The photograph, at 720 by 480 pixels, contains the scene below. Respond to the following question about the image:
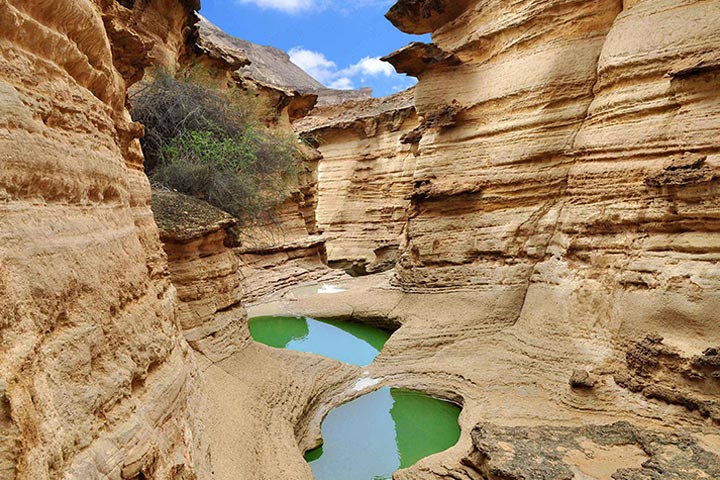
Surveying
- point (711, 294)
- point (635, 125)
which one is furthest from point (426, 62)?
point (711, 294)

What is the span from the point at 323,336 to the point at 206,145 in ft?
15.3

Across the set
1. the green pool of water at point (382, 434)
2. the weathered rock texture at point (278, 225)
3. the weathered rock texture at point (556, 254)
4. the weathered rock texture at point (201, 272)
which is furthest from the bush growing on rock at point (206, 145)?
the green pool of water at point (382, 434)

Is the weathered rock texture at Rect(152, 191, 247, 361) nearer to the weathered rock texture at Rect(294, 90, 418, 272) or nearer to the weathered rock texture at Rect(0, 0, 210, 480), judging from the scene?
the weathered rock texture at Rect(0, 0, 210, 480)

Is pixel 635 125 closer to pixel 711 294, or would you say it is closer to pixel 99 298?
pixel 711 294

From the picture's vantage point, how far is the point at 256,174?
10.8 meters

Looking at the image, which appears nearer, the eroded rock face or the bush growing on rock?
the eroded rock face

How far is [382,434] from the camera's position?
5.91 meters

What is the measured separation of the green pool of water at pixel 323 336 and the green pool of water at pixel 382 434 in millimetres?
1736

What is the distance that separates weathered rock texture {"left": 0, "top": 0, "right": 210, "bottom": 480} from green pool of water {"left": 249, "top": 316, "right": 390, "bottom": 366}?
5.68 meters

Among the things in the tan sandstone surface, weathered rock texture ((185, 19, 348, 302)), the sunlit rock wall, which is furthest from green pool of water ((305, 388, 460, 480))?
weathered rock texture ((185, 19, 348, 302))

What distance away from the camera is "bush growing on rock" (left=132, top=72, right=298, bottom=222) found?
833 centimetres

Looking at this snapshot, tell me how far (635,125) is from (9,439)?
671 cm

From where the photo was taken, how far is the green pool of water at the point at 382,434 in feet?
17.0

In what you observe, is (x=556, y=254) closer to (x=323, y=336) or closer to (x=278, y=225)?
(x=323, y=336)
